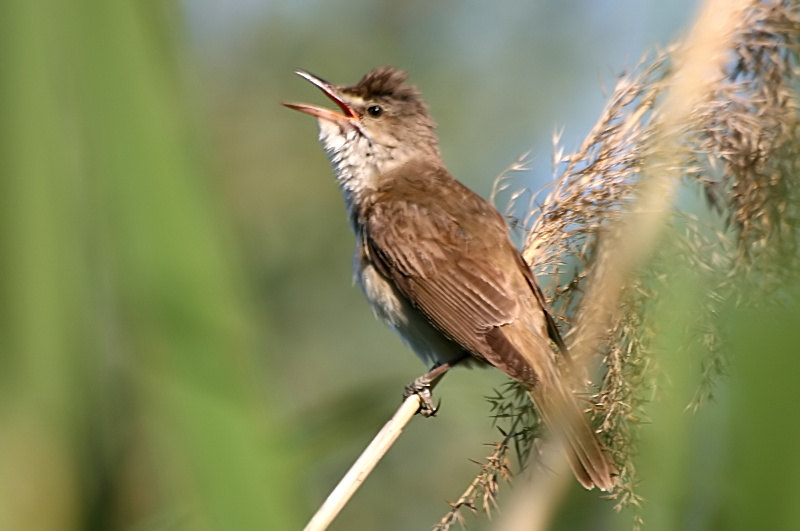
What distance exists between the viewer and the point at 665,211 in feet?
5.88

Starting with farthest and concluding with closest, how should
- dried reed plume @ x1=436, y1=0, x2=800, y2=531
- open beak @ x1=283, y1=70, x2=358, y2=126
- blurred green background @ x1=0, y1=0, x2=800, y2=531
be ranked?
open beak @ x1=283, y1=70, x2=358, y2=126 < dried reed plume @ x1=436, y1=0, x2=800, y2=531 < blurred green background @ x1=0, y1=0, x2=800, y2=531

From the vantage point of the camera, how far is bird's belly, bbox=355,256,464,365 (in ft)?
10.2

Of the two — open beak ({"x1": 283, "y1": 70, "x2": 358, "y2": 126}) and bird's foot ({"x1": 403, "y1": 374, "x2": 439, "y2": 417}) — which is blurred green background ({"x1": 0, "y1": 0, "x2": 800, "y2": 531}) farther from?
open beak ({"x1": 283, "y1": 70, "x2": 358, "y2": 126})

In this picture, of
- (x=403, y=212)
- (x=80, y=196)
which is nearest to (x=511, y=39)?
(x=403, y=212)

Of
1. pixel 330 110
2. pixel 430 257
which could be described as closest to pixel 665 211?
pixel 430 257

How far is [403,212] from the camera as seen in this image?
3.26 metres

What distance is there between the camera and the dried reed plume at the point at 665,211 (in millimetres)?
1602

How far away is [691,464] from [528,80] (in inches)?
151

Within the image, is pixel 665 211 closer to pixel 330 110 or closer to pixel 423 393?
pixel 423 393

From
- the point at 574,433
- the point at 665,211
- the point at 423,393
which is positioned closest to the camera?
the point at 665,211

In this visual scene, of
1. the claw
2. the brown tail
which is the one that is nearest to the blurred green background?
the brown tail

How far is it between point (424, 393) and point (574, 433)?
1.97 ft

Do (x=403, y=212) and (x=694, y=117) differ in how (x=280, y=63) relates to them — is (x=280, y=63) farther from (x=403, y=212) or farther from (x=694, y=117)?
(x=694, y=117)

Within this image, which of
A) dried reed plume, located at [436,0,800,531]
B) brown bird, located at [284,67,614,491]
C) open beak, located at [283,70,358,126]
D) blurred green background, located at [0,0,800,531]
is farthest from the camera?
open beak, located at [283,70,358,126]
